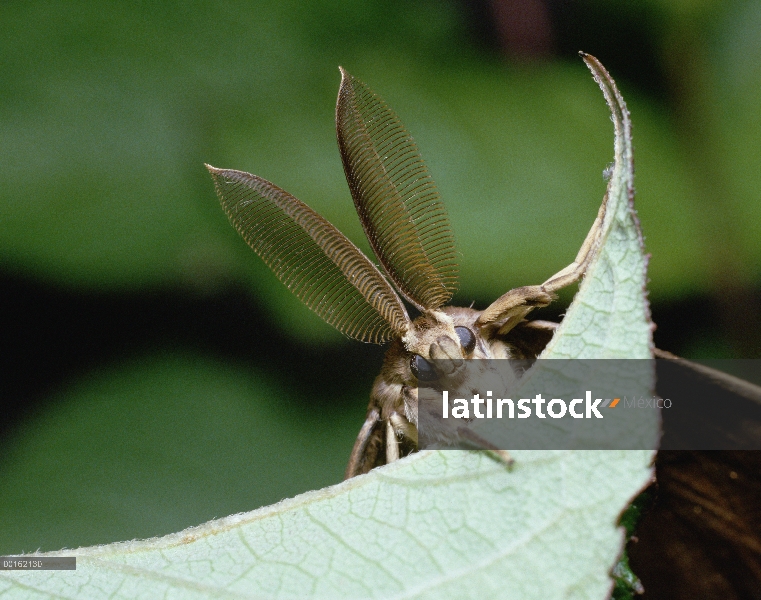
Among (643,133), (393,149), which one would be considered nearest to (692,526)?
(393,149)

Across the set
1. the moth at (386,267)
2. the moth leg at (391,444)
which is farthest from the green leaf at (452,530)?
the moth leg at (391,444)

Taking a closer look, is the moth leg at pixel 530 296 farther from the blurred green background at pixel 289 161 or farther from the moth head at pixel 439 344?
the blurred green background at pixel 289 161

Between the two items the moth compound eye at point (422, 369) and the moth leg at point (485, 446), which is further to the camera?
the moth compound eye at point (422, 369)

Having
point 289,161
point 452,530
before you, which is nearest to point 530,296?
point 452,530

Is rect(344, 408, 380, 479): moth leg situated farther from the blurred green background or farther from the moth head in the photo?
the blurred green background

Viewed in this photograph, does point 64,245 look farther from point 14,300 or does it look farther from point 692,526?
point 692,526

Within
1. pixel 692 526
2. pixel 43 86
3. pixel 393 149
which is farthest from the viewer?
pixel 43 86

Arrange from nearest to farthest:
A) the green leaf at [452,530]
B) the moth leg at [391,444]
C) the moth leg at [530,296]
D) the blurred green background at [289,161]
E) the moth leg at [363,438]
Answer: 1. the green leaf at [452,530]
2. the moth leg at [530,296]
3. the moth leg at [391,444]
4. the moth leg at [363,438]
5. the blurred green background at [289,161]
